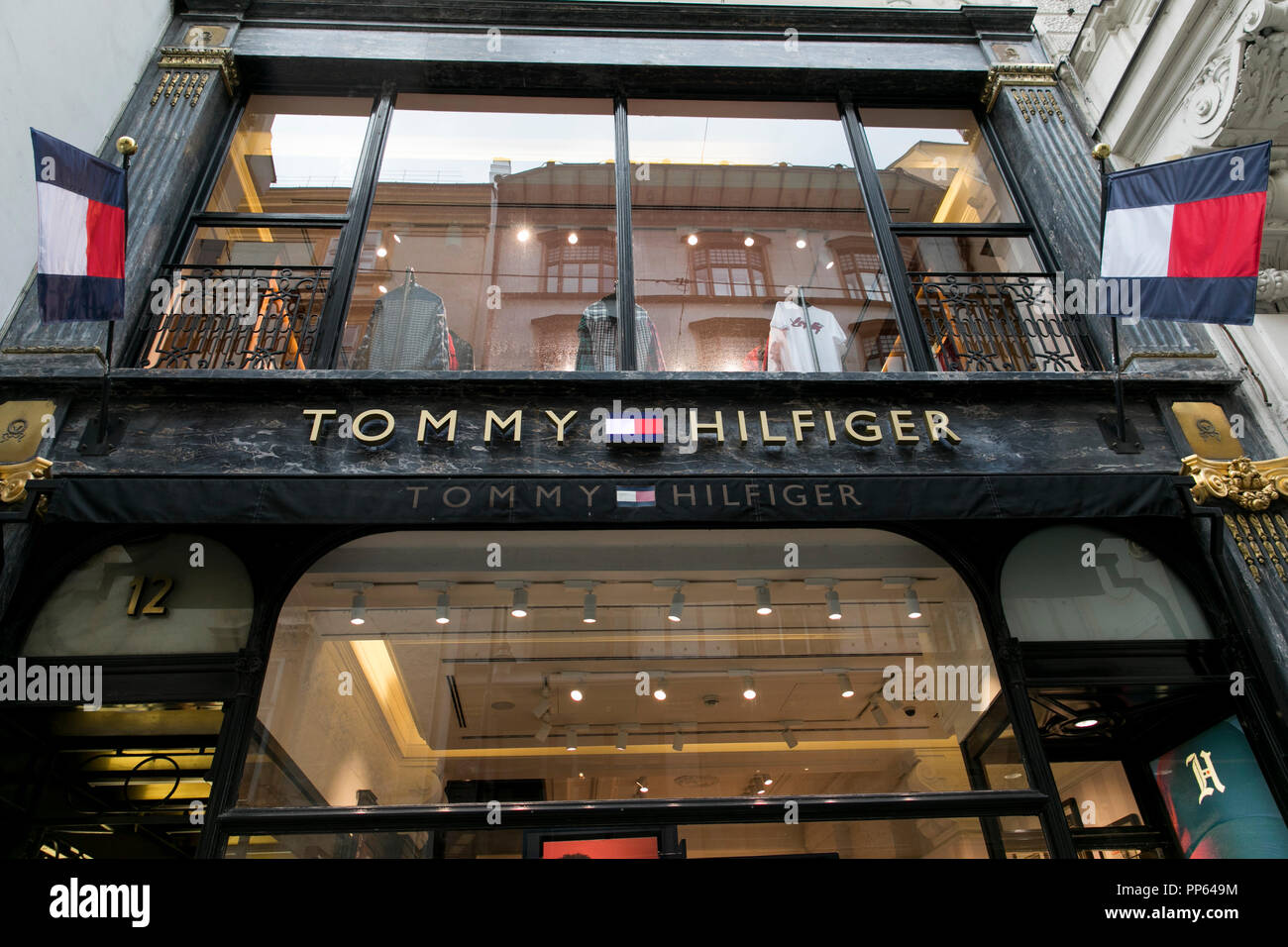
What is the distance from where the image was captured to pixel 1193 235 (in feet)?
19.0

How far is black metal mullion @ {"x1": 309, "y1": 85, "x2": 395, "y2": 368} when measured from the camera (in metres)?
6.91

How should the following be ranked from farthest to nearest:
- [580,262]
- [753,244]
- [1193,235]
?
[753,244] < [580,262] < [1193,235]

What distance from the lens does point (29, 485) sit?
5301 mm

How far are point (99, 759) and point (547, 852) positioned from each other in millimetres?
3191

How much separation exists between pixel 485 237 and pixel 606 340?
85.3 inches

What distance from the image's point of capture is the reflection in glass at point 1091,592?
19.4 ft

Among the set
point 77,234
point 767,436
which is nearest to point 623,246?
point 767,436

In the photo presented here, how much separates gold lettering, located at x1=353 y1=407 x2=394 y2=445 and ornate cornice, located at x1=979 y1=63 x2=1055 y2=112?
23.4 feet

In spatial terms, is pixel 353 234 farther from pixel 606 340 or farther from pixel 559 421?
pixel 559 421

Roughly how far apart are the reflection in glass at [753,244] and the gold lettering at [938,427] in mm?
1144

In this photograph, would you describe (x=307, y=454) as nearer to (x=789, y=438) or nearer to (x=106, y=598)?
(x=106, y=598)

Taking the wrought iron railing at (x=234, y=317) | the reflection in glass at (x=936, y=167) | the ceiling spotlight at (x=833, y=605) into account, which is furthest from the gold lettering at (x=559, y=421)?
the reflection in glass at (x=936, y=167)
